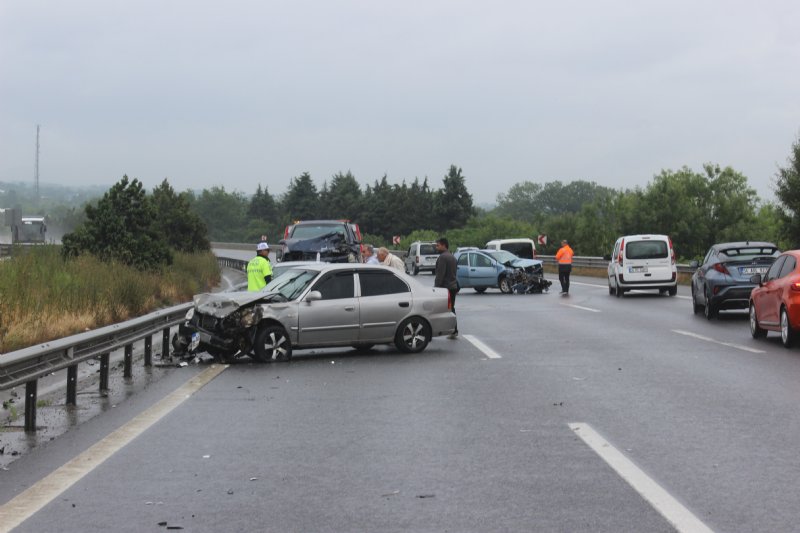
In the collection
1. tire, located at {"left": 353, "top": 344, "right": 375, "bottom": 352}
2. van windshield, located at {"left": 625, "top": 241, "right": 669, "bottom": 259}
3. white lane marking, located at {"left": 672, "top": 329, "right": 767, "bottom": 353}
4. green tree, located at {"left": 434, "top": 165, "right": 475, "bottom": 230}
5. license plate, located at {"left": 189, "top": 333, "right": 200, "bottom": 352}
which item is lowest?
tire, located at {"left": 353, "top": 344, "right": 375, "bottom": 352}

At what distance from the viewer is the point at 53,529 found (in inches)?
223

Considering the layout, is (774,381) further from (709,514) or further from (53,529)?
(53,529)

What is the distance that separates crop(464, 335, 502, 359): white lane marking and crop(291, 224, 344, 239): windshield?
952 cm

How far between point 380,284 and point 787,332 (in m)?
6.02

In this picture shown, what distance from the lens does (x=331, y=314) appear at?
15.1m

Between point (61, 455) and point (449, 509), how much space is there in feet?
11.0

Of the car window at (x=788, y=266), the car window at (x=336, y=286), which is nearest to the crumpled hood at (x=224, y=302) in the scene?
the car window at (x=336, y=286)

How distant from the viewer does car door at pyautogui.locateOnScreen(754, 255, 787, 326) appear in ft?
53.3

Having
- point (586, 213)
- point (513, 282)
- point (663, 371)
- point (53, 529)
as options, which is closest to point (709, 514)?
point (53, 529)

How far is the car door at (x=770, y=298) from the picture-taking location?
16.2 metres

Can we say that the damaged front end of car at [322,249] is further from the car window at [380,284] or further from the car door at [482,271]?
the car window at [380,284]

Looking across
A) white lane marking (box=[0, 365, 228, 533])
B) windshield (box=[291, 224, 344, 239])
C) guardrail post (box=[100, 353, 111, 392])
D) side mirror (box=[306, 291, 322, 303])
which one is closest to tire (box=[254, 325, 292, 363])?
side mirror (box=[306, 291, 322, 303])

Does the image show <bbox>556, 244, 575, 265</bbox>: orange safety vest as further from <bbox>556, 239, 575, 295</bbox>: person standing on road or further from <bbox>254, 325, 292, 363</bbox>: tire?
<bbox>254, 325, 292, 363</bbox>: tire

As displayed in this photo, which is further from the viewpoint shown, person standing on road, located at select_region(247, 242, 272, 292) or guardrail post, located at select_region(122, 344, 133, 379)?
person standing on road, located at select_region(247, 242, 272, 292)
